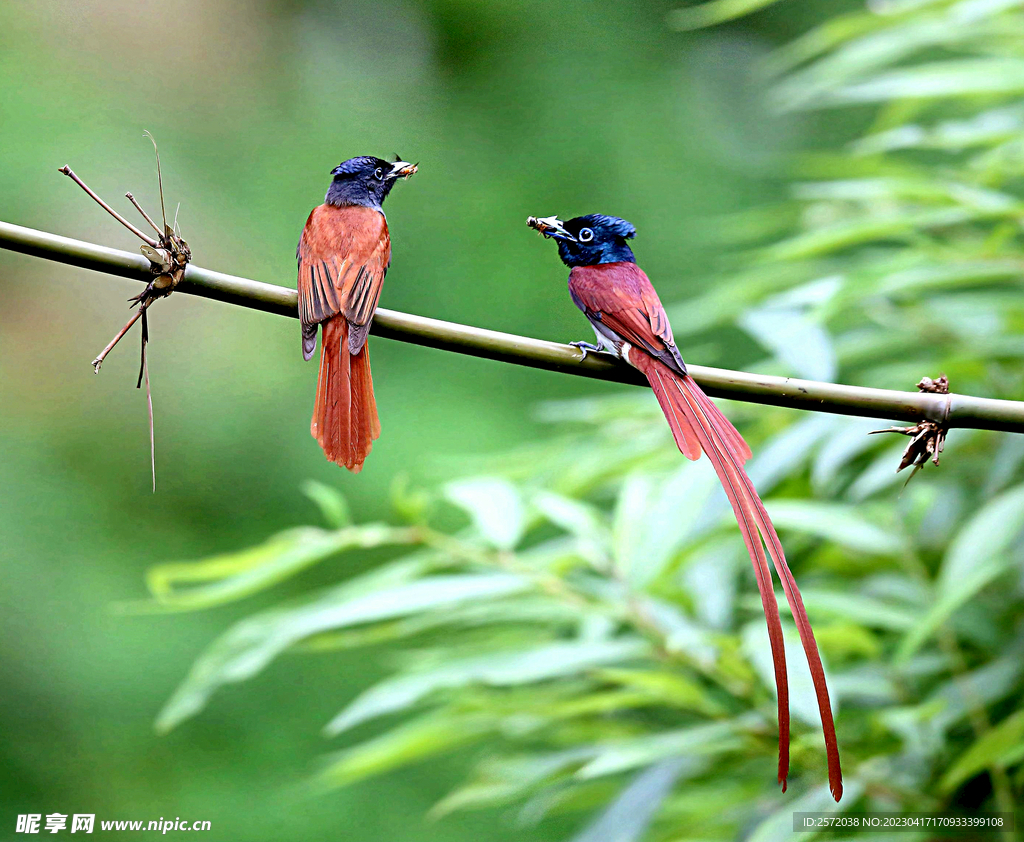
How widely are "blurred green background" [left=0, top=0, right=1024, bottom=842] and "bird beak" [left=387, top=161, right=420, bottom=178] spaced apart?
1.92 meters

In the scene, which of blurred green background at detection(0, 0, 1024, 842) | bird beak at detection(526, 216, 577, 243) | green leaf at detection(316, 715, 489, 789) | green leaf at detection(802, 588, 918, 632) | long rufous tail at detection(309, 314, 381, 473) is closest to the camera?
long rufous tail at detection(309, 314, 381, 473)

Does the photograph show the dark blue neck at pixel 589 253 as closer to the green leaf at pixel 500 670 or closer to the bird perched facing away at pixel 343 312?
the bird perched facing away at pixel 343 312

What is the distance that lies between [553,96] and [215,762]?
282 centimetres

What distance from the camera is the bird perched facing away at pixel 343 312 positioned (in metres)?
0.51

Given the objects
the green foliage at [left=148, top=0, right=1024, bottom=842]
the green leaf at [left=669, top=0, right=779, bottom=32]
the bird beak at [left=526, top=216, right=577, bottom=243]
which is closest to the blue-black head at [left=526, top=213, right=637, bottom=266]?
the bird beak at [left=526, top=216, right=577, bottom=243]

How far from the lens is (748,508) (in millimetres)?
442

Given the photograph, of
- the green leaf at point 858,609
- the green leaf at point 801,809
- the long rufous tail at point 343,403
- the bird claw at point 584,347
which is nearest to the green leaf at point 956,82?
the green leaf at point 858,609

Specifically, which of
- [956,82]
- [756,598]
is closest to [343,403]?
[756,598]

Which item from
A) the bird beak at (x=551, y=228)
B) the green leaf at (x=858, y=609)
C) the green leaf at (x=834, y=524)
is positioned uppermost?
the green leaf at (x=834, y=524)

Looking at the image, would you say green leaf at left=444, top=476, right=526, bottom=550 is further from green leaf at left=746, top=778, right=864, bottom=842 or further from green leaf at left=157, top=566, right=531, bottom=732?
green leaf at left=746, top=778, right=864, bottom=842

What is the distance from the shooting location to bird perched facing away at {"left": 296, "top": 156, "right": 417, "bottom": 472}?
511mm

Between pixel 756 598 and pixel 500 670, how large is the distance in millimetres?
387

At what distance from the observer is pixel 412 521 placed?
132 centimetres

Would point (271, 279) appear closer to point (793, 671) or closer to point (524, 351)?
point (793, 671)
